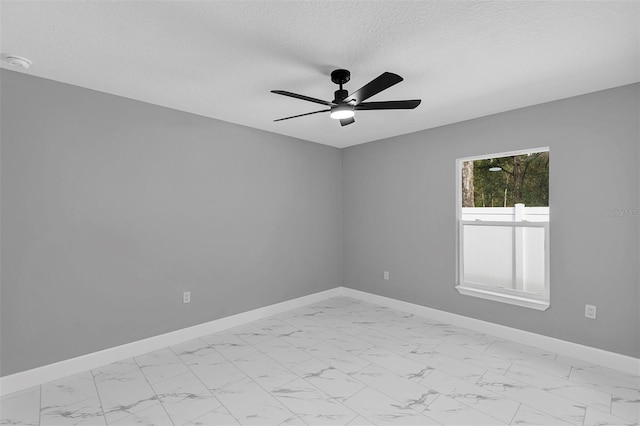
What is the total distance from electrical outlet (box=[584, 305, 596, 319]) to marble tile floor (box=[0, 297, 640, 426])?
43 cm

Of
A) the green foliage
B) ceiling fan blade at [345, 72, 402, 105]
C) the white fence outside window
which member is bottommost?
the white fence outside window

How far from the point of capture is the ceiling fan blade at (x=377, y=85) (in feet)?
6.57

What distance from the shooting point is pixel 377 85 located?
2127 millimetres

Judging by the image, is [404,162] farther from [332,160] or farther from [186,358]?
[186,358]

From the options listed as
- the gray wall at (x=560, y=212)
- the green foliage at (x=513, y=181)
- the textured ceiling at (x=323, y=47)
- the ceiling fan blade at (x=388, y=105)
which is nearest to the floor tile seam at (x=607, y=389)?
the gray wall at (x=560, y=212)

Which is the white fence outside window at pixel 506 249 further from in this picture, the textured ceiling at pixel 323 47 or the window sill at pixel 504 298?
the textured ceiling at pixel 323 47

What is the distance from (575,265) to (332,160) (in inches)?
132

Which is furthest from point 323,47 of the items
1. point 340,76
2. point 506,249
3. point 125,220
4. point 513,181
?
point 506,249

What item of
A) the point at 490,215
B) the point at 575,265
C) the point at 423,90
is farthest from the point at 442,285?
the point at 423,90

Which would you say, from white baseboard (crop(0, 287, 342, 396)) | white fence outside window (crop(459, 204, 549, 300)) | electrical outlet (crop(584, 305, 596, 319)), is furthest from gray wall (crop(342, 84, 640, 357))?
white baseboard (crop(0, 287, 342, 396))

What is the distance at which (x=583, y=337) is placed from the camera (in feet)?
9.82

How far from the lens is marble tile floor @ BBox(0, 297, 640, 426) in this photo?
215 centimetres

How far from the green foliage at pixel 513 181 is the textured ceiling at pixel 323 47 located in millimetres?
689

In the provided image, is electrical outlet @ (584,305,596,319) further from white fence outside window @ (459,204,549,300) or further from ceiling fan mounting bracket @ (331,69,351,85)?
ceiling fan mounting bracket @ (331,69,351,85)
